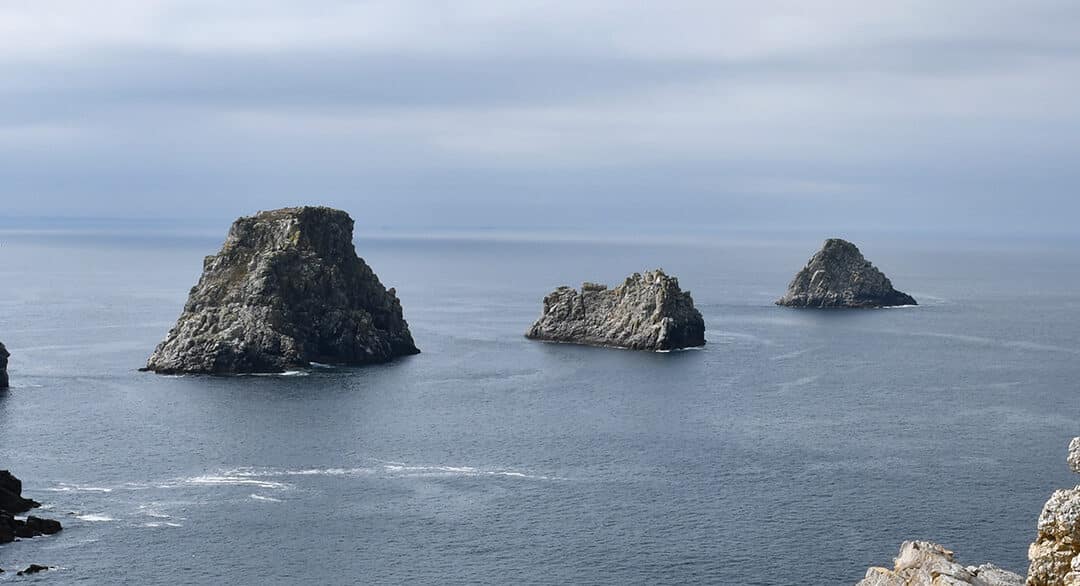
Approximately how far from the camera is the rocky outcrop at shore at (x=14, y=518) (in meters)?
106

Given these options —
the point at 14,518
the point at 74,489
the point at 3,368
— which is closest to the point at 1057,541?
the point at 14,518

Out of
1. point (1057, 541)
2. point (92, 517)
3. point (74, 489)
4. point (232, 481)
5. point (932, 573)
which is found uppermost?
point (1057, 541)

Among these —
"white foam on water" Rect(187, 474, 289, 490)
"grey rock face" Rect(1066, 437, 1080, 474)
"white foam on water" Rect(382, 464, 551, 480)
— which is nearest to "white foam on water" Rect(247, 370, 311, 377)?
"white foam on water" Rect(382, 464, 551, 480)

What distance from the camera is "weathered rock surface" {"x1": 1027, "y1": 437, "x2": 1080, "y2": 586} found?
54844 mm

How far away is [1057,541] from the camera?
5538 cm

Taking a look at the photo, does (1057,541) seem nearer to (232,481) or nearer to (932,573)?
(932,573)

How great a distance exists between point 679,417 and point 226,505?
2593 inches

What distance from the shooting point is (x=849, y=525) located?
4338 inches

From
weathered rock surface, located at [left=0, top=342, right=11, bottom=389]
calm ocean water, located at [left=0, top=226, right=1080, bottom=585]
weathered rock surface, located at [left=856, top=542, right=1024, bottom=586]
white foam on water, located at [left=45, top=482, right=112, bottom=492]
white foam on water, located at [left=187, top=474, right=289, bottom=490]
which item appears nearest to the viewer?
weathered rock surface, located at [left=856, top=542, right=1024, bottom=586]

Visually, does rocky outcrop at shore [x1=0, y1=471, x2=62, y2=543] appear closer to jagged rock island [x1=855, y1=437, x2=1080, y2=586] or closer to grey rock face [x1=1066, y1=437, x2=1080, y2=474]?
jagged rock island [x1=855, y1=437, x2=1080, y2=586]

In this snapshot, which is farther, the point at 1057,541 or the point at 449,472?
the point at 449,472

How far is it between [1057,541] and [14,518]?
8683cm

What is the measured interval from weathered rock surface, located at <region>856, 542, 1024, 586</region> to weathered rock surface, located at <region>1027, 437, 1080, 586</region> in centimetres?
407

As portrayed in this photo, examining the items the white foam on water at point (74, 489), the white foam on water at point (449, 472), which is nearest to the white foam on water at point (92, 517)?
the white foam on water at point (74, 489)
